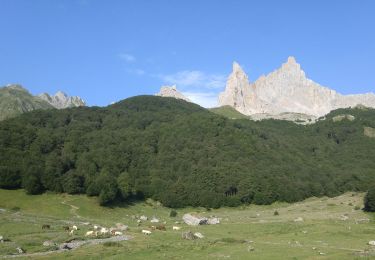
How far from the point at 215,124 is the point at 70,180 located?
3364 inches

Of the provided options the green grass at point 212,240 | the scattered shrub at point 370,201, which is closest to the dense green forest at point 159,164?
the green grass at point 212,240

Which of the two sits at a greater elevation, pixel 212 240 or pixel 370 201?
pixel 370 201

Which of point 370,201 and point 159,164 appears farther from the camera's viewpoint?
point 159,164

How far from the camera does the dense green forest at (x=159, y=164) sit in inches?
4823

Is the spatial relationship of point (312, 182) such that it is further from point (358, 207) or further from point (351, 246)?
point (351, 246)

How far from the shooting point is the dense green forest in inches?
4823

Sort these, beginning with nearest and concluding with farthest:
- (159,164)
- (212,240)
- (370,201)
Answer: (212,240), (370,201), (159,164)

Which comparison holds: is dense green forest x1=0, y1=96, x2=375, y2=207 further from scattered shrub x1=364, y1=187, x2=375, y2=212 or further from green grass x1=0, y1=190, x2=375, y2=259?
scattered shrub x1=364, y1=187, x2=375, y2=212

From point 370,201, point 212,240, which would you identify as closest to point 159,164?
point 370,201

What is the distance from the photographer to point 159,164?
158 m

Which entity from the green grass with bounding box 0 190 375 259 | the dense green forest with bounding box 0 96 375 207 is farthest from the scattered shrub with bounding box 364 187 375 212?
the dense green forest with bounding box 0 96 375 207

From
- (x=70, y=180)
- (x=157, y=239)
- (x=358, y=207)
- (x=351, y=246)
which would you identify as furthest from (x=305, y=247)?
(x=70, y=180)

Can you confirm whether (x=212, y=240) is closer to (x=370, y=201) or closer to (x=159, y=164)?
(x=370, y=201)

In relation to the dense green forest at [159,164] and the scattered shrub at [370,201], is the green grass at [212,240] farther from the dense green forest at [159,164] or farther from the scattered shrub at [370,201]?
the dense green forest at [159,164]
